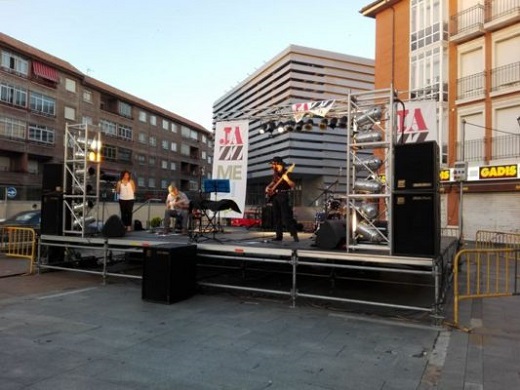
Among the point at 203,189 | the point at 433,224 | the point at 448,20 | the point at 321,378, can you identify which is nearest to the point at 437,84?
the point at 448,20

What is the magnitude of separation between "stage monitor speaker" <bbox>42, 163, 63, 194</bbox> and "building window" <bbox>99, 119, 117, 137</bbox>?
4546 cm

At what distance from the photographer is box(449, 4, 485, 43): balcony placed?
24.0 meters

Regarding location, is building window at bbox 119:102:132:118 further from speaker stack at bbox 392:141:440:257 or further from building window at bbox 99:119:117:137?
speaker stack at bbox 392:141:440:257

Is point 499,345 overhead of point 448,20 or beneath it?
beneath

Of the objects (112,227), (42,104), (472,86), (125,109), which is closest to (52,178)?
(112,227)

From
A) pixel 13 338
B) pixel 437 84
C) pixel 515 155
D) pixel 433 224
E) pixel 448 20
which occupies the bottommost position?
pixel 13 338

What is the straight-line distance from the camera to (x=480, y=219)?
23.8 meters

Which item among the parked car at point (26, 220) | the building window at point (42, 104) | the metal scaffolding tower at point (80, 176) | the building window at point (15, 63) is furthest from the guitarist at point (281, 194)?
the building window at point (42, 104)

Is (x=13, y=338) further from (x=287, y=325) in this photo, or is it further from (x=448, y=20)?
(x=448, y=20)

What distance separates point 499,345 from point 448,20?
79.9 feet

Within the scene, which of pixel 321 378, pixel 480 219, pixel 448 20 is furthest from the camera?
pixel 448 20

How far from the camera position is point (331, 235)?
8.33 m

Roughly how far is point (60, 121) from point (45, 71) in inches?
199

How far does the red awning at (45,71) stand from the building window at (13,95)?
2385 mm
